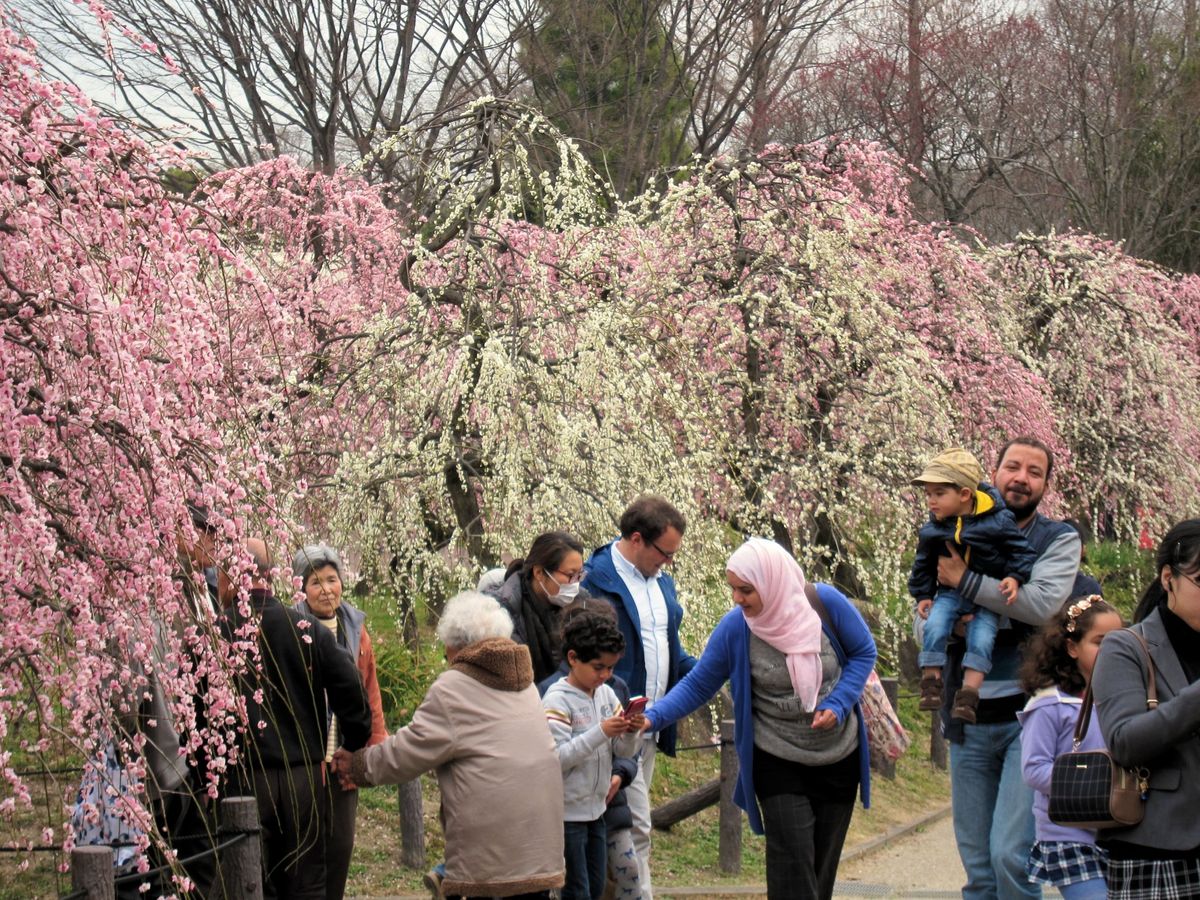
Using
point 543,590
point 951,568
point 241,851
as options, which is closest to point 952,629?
point 951,568

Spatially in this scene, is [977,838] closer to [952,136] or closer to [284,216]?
[284,216]

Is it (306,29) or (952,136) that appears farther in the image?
(952,136)

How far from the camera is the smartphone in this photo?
177 inches

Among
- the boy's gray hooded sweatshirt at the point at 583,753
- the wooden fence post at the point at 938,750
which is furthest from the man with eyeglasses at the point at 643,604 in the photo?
the wooden fence post at the point at 938,750

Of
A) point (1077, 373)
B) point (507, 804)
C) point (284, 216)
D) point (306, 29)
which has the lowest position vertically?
point (507, 804)

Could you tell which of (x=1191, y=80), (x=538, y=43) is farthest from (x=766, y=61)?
(x=1191, y=80)

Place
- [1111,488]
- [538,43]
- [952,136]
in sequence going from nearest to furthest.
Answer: [1111,488]
[538,43]
[952,136]

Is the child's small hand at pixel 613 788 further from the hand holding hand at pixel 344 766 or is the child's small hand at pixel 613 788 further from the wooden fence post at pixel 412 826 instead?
the wooden fence post at pixel 412 826

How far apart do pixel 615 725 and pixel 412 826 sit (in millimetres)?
2560

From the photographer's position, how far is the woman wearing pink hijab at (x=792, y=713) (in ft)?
15.1

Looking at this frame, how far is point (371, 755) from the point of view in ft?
14.4

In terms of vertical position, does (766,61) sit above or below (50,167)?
above

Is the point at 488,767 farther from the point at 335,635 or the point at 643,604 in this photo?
the point at 643,604

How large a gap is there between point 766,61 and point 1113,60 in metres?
5.32
